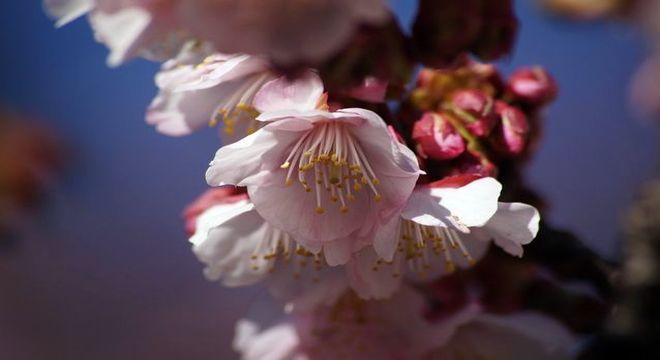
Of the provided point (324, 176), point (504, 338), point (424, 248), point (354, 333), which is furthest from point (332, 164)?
point (504, 338)

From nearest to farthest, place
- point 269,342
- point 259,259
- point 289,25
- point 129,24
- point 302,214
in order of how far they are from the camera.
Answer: point 289,25 → point 129,24 → point 302,214 → point 259,259 → point 269,342

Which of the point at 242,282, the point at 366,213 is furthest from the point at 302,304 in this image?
the point at 366,213

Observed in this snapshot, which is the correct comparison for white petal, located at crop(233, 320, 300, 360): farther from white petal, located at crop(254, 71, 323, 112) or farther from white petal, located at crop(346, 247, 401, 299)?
white petal, located at crop(254, 71, 323, 112)

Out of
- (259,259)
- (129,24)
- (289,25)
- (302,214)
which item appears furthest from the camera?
(259,259)

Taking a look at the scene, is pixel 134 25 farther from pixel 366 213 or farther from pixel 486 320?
pixel 486 320

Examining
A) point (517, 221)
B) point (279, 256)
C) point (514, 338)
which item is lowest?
point (514, 338)

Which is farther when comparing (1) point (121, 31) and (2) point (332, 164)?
(2) point (332, 164)

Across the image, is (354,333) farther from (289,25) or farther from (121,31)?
(289,25)
